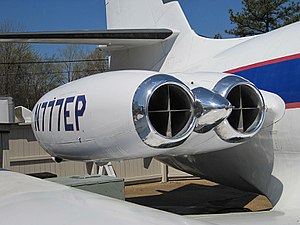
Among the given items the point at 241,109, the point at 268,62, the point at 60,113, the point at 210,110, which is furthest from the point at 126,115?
the point at 268,62

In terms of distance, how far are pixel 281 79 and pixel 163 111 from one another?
4.24 feet

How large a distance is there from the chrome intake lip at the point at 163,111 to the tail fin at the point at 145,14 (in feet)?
11.1

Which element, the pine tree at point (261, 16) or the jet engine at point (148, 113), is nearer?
the jet engine at point (148, 113)

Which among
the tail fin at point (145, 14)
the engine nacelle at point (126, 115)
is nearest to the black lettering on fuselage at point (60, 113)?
the engine nacelle at point (126, 115)

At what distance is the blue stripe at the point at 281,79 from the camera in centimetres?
484

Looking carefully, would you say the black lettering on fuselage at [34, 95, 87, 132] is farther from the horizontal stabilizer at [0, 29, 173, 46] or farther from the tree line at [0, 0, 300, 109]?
the tree line at [0, 0, 300, 109]

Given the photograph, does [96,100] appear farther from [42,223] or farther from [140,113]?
[42,223]

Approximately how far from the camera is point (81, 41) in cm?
686

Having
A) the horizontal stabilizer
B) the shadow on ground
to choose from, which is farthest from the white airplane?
the shadow on ground

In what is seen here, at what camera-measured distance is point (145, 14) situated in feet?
28.1

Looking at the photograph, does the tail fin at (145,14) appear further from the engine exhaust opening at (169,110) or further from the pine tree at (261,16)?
the pine tree at (261,16)

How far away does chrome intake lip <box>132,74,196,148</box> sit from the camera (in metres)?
4.23

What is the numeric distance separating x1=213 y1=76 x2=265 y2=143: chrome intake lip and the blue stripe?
297 millimetres

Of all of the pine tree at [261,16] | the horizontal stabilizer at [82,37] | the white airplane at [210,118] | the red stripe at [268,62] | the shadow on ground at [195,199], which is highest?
the pine tree at [261,16]
